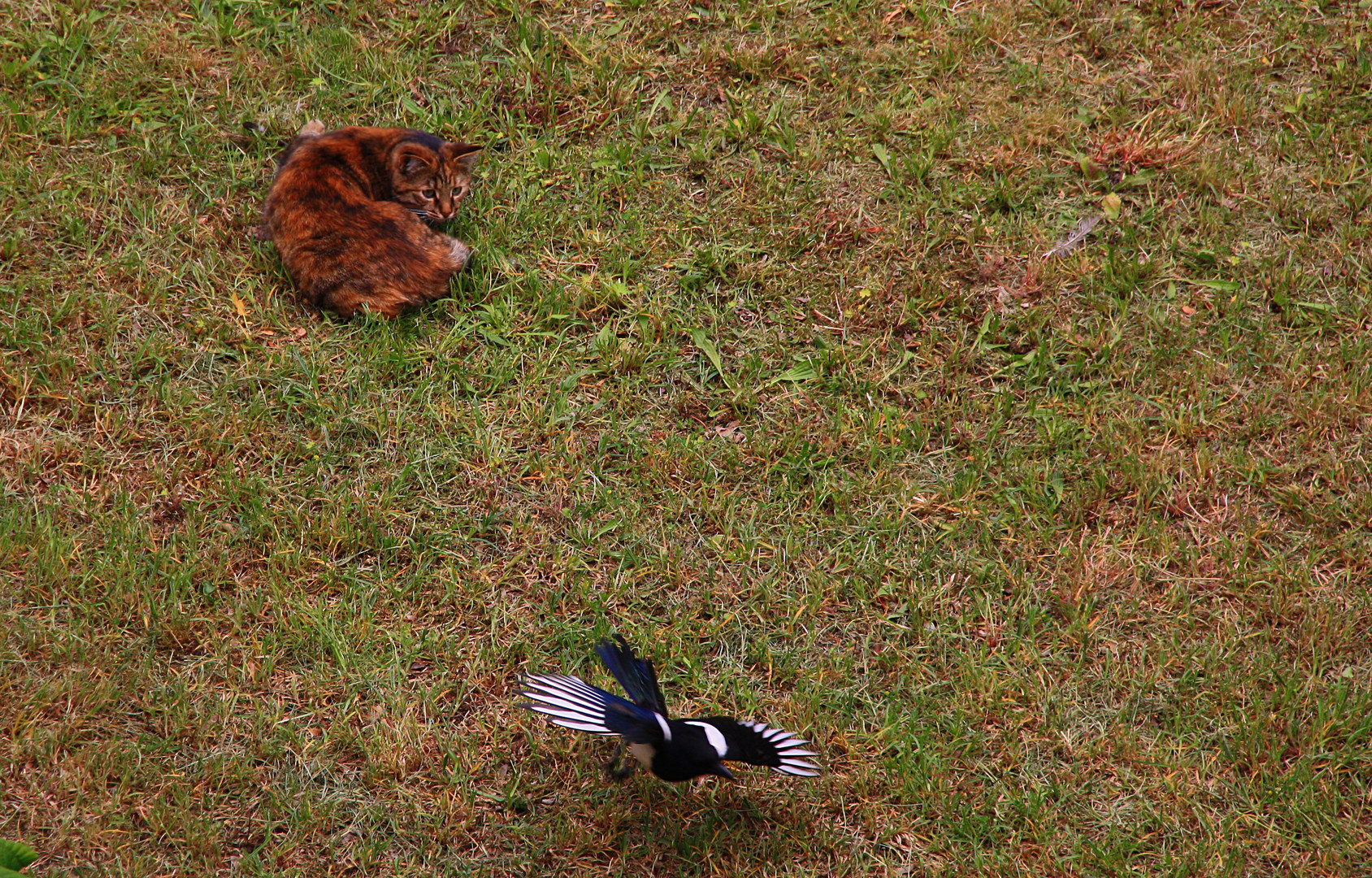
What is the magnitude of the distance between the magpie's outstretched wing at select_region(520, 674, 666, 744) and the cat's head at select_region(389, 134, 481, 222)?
2126mm

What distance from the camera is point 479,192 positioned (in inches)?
189

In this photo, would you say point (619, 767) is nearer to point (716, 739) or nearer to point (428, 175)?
point (716, 739)

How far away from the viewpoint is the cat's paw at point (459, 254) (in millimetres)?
4426

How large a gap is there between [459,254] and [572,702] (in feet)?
6.67

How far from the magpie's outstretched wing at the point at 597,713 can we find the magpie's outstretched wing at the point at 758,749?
211 millimetres

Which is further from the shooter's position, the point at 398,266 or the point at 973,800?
the point at 398,266

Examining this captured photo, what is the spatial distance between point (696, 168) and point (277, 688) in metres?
2.74

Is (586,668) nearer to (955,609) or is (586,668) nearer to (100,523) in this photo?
(955,609)

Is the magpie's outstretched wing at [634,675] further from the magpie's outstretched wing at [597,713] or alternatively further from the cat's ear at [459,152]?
the cat's ear at [459,152]

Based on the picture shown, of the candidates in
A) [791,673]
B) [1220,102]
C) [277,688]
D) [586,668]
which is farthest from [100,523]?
[1220,102]

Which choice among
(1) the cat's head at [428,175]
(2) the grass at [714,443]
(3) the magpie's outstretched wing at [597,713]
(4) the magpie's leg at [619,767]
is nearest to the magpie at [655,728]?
(3) the magpie's outstretched wing at [597,713]

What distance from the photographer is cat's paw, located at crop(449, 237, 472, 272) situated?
174 inches

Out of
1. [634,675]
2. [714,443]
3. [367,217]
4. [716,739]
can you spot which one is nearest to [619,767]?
[634,675]

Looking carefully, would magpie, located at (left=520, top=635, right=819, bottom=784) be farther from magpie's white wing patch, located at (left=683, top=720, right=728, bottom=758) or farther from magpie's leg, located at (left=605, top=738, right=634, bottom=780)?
magpie's leg, located at (left=605, top=738, right=634, bottom=780)
